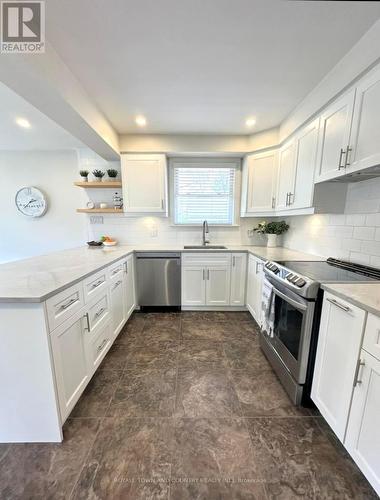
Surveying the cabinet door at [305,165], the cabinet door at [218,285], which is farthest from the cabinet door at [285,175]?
the cabinet door at [218,285]

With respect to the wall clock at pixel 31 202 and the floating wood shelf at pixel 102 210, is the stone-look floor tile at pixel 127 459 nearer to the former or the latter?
the floating wood shelf at pixel 102 210

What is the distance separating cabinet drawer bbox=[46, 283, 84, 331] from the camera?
3.73 ft

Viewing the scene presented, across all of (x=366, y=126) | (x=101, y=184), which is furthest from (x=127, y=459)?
(x=101, y=184)

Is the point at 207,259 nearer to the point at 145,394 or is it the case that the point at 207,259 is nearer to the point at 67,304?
the point at 145,394

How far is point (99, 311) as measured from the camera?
5.81 ft

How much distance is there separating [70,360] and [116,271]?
3.36ft

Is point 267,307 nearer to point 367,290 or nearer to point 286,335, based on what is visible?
point 286,335

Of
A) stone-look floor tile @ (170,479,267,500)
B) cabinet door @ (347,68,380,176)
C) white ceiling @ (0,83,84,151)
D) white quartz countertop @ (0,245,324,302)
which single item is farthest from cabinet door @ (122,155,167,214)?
stone-look floor tile @ (170,479,267,500)

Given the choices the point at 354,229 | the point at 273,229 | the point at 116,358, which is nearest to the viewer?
the point at 354,229

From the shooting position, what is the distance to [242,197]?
3084 millimetres

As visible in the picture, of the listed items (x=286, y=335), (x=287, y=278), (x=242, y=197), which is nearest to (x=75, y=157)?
(x=242, y=197)

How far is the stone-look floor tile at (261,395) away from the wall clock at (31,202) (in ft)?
12.5

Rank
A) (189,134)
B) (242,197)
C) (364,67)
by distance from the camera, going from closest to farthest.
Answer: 1. (364,67)
2. (189,134)
3. (242,197)

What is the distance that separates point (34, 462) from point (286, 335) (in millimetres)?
1799
